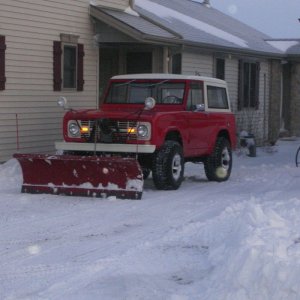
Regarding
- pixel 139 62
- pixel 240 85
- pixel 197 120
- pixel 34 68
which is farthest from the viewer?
pixel 240 85

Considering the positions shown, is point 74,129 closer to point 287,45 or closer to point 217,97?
point 217,97

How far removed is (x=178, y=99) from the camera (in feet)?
43.0

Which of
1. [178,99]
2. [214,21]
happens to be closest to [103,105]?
[178,99]

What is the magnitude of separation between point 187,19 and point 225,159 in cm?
1009

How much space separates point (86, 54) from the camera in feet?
58.6

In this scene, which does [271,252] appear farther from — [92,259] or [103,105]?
[103,105]

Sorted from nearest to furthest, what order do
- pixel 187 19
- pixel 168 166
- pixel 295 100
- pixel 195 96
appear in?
pixel 168 166 < pixel 195 96 < pixel 187 19 < pixel 295 100

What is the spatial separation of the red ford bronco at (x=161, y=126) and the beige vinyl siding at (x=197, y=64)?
6.27 m

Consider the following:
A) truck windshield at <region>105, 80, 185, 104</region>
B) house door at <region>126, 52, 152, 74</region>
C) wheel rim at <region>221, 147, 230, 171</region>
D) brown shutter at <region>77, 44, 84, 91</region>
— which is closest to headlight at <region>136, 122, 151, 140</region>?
truck windshield at <region>105, 80, 185, 104</region>

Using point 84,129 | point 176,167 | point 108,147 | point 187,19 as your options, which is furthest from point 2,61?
point 187,19

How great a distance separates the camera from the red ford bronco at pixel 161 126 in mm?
11742

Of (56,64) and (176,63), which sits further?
(176,63)

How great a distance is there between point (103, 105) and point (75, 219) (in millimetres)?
4358

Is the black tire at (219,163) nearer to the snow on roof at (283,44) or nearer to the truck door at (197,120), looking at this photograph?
the truck door at (197,120)
